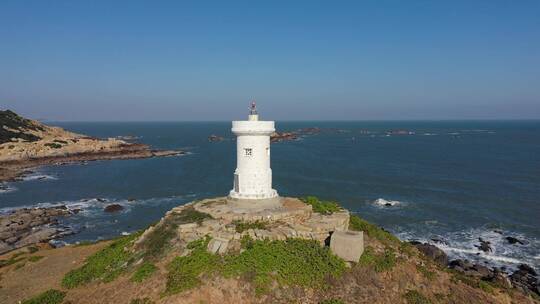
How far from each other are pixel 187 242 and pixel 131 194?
34.8 m

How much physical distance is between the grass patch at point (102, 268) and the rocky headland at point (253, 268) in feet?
0.19

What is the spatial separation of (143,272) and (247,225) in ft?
14.7

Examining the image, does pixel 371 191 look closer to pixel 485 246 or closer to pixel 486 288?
pixel 485 246

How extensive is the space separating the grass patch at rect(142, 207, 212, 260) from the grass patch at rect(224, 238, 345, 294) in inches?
130

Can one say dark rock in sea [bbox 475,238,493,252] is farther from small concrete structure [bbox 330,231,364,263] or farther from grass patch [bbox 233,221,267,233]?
grass patch [bbox 233,221,267,233]

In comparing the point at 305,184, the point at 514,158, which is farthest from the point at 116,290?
the point at 514,158

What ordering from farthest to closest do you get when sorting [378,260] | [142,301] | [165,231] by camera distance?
1. [165,231]
2. [378,260]
3. [142,301]

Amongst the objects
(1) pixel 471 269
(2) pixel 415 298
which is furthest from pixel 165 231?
(1) pixel 471 269

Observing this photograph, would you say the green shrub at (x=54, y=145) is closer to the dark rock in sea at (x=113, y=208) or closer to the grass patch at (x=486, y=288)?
the dark rock in sea at (x=113, y=208)

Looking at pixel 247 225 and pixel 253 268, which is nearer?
pixel 253 268

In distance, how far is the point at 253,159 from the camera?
19969mm

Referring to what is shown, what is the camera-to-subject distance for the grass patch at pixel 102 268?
17.4 m

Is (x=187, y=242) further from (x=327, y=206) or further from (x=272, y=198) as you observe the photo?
(x=327, y=206)

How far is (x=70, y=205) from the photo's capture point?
1732 inches
